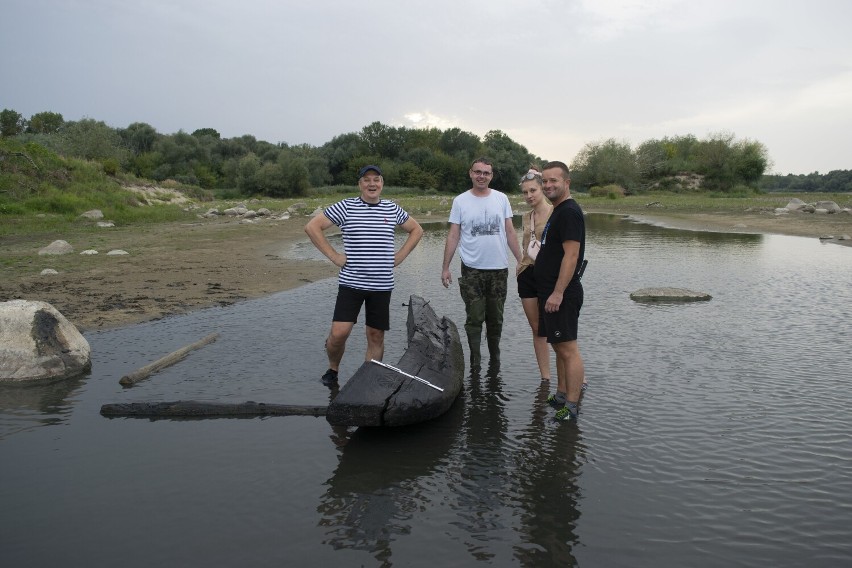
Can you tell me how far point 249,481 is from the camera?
4.54 metres

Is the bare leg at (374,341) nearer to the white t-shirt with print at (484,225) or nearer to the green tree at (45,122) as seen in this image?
the white t-shirt with print at (484,225)

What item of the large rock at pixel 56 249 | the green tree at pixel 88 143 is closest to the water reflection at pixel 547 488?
the large rock at pixel 56 249

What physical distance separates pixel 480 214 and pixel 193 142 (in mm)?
77490

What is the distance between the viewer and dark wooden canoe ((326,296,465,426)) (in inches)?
199

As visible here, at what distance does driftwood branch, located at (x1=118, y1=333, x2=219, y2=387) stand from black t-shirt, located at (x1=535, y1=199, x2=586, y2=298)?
4.30 meters

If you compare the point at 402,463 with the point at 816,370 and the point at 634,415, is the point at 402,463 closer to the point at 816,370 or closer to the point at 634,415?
the point at 634,415

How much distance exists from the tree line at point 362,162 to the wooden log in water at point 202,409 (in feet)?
181

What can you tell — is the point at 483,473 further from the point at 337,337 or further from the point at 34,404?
the point at 34,404

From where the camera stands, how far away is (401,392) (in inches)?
206

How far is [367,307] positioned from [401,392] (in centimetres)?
133

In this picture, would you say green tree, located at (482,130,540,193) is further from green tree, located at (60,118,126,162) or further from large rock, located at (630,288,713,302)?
large rock, located at (630,288,713,302)

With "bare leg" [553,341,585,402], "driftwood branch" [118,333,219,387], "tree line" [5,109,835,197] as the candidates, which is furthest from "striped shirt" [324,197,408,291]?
"tree line" [5,109,835,197]

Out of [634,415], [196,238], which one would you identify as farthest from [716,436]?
[196,238]

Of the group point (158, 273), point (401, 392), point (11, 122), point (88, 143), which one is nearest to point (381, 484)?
point (401, 392)
